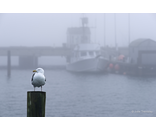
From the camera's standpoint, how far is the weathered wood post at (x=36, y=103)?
19.9 feet

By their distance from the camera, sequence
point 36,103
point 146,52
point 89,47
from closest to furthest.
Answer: point 36,103
point 146,52
point 89,47

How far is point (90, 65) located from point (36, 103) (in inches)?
2349

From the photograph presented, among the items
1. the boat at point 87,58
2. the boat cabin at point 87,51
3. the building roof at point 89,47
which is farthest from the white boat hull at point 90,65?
the building roof at point 89,47

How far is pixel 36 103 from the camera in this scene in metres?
6.13

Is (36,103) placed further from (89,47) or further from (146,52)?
(89,47)

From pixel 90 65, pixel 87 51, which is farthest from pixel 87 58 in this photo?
pixel 90 65

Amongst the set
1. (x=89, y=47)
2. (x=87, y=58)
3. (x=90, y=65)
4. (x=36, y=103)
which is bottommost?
(x=36, y=103)

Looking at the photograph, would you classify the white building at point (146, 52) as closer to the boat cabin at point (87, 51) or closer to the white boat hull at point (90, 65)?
the boat cabin at point (87, 51)

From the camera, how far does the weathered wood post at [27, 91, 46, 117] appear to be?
6.07 metres

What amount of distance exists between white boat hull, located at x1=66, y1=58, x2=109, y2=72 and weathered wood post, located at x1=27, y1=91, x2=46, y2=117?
57798 millimetres

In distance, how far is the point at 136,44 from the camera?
56812 millimetres

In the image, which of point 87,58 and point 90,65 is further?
point 90,65

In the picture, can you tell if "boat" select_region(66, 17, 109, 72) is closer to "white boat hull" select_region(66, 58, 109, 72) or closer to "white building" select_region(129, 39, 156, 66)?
"white boat hull" select_region(66, 58, 109, 72)
